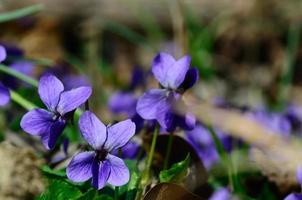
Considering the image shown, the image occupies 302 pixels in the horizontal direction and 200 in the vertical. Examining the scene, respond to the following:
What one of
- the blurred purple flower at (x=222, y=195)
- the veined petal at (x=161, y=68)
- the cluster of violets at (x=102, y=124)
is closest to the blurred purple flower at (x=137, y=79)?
the cluster of violets at (x=102, y=124)

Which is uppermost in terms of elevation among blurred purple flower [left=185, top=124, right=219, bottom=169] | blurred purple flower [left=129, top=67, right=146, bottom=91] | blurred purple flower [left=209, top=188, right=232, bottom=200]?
blurred purple flower [left=209, top=188, right=232, bottom=200]

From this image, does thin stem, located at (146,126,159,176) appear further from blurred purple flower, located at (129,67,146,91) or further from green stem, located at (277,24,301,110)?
green stem, located at (277,24,301,110)

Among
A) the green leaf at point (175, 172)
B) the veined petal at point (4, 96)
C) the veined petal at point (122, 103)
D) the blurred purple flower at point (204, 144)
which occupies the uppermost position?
the veined petal at point (4, 96)

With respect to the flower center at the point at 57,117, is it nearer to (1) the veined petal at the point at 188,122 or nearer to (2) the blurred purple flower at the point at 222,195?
(1) the veined petal at the point at 188,122

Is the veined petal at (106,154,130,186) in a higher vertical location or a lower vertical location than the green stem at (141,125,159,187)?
higher

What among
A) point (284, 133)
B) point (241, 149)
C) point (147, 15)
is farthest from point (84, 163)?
point (147, 15)

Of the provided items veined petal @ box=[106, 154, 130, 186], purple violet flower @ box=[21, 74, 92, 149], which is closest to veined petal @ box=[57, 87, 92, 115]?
purple violet flower @ box=[21, 74, 92, 149]

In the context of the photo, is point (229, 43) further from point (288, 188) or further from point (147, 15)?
point (288, 188)

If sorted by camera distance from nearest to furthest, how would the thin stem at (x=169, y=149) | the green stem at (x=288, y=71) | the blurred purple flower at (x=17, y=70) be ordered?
the thin stem at (x=169, y=149) < the blurred purple flower at (x=17, y=70) < the green stem at (x=288, y=71)
